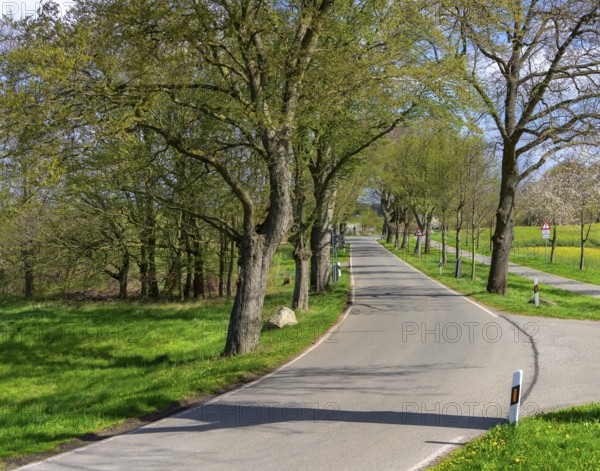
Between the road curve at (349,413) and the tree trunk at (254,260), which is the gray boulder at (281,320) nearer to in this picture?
the road curve at (349,413)

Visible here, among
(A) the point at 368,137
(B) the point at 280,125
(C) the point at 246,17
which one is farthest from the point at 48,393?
(A) the point at 368,137

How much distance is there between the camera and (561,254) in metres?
45.4

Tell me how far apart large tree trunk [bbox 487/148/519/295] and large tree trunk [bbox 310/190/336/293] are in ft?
20.5

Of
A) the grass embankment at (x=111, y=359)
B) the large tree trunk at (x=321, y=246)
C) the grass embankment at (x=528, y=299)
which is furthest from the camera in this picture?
the large tree trunk at (x=321, y=246)

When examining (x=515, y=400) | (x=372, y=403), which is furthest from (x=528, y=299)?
(x=515, y=400)

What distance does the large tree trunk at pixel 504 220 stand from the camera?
18.3 metres

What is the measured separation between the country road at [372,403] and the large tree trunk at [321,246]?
320 inches

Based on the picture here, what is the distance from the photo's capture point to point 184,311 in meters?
18.4

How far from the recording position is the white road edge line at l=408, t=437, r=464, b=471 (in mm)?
5077

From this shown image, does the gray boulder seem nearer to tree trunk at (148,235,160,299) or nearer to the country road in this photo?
the country road

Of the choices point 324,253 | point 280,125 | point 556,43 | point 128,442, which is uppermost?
point 556,43

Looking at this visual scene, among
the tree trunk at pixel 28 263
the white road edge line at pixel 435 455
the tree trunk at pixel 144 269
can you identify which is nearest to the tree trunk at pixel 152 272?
the tree trunk at pixel 144 269

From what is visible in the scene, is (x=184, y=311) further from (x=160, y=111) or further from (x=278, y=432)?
(x=278, y=432)

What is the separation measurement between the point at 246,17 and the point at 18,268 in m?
15.7
